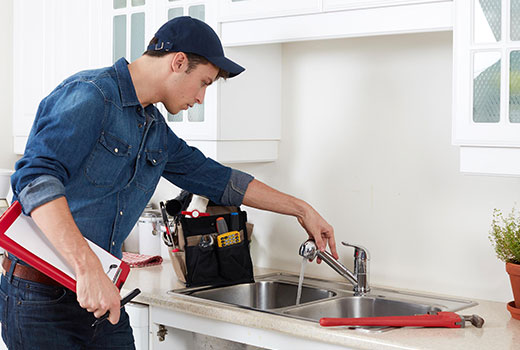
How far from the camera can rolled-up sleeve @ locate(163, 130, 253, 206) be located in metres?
2.27

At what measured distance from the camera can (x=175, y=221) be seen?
252 cm

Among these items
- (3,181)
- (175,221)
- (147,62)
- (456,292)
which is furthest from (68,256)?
(3,181)

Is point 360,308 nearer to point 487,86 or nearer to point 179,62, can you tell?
point 487,86

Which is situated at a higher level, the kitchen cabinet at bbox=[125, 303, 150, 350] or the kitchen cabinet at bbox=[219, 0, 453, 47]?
the kitchen cabinet at bbox=[219, 0, 453, 47]

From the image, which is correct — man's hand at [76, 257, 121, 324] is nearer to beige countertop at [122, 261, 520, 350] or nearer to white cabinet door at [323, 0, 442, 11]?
beige countertop at [122, 261, 520, 350]

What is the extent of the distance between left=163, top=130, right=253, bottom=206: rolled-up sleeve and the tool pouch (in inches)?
6.3

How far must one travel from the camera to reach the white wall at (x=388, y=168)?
237cm

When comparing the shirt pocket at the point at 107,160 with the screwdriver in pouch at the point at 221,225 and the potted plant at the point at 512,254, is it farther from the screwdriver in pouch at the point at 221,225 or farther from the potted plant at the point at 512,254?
the potted plant at the point at 512,254

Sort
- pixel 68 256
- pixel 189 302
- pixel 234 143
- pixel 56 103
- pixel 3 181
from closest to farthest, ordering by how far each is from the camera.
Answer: pixel 68 256 < pixel 56 103 < pixel 189 302 < pixel 234 143 < pixel 3 181

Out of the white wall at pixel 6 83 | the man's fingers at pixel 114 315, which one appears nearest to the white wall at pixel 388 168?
the man's fingers at pixel 114 315

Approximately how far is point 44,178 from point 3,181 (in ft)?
5.51

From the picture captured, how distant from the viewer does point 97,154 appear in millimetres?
1813

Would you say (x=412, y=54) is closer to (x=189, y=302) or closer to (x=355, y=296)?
(x=355, y=296)

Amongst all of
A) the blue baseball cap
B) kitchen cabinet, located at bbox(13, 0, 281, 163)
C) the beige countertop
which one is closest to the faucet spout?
the beige countertop
